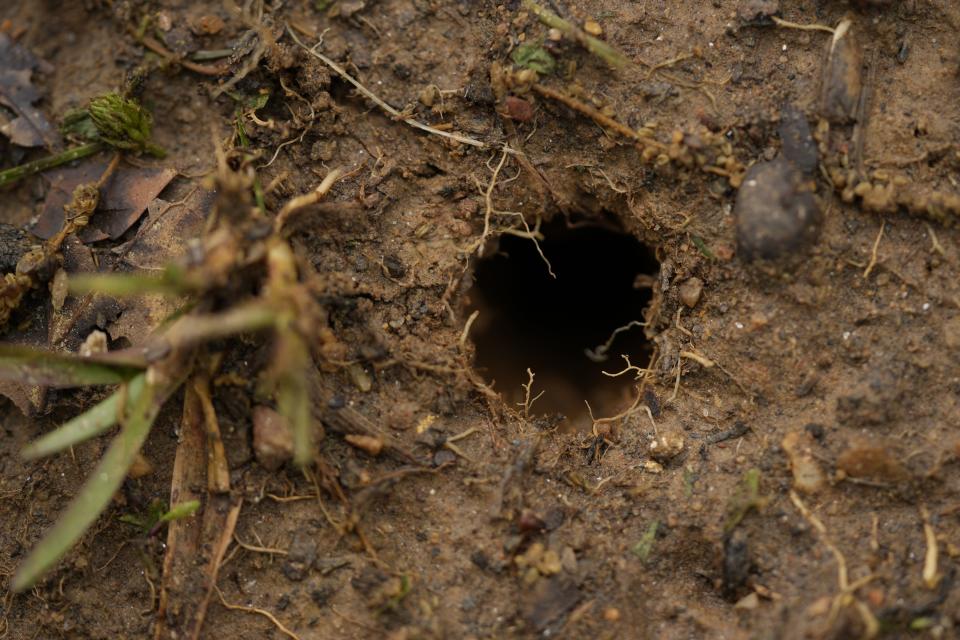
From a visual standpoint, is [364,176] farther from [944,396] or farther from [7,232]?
[944,396]

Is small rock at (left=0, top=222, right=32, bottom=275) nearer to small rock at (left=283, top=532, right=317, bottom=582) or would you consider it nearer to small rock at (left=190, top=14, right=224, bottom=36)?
small rock at (left=190, top=14, right=224, bottom=36)

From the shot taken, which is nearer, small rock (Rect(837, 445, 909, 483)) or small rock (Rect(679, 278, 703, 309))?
small rock (Rect(837, 445, 909, 483))

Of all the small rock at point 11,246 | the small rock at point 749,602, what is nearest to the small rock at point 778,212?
the small rock at point 749,602

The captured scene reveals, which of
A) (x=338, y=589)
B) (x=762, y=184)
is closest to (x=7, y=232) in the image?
(x=338, y=589)

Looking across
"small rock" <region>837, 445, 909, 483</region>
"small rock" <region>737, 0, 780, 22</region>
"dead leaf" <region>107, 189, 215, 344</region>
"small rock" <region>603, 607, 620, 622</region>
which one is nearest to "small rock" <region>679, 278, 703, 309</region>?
"small rock" <region>837, 445, 909, 483</region>

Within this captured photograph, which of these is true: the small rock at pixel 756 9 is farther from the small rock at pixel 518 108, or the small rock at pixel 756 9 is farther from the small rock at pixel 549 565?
the small rock at pixel 549 565

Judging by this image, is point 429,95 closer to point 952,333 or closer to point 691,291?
point 691,291
